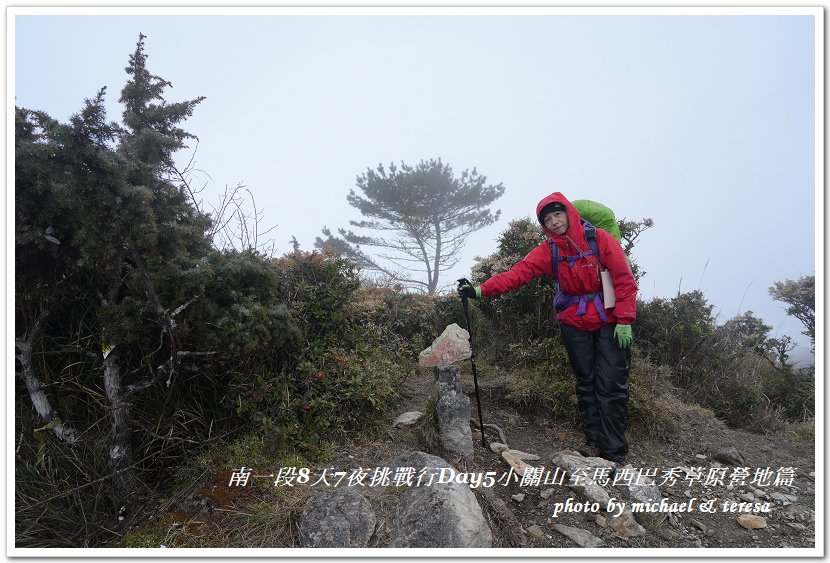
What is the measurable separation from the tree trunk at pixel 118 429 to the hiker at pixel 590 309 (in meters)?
3.06

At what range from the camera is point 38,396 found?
3482 millimetres

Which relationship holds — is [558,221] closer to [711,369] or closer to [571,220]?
[571,220]

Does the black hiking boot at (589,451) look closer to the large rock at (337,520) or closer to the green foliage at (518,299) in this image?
the green foliage at (518,299)

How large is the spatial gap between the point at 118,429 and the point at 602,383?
165 inches

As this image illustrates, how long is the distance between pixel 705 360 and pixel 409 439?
4.69 metres

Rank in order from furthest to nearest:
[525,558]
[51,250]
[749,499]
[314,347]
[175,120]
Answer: [314,347], [175,120], [749,499], [51,250], [525,558]

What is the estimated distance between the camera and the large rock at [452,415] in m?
3.98

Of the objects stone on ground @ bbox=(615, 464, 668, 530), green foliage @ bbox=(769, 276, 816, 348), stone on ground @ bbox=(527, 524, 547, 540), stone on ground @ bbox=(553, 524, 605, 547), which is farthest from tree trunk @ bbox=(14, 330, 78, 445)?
green foliage @ bbox=(769, 276, 816, 348)

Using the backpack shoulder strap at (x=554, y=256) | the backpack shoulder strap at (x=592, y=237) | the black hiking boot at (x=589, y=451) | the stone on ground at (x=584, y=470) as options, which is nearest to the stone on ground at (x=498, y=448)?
the stone on ground at (x=584, y=470)

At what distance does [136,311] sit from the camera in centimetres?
338

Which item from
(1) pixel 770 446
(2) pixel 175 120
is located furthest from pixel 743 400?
(2) pixel 175 120

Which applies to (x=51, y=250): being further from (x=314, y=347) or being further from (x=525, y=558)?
(x=525, y=558)

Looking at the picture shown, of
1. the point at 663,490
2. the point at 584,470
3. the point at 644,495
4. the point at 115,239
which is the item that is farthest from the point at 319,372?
the point at 663,490

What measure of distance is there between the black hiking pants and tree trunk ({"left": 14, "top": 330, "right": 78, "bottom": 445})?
14.6 feet
